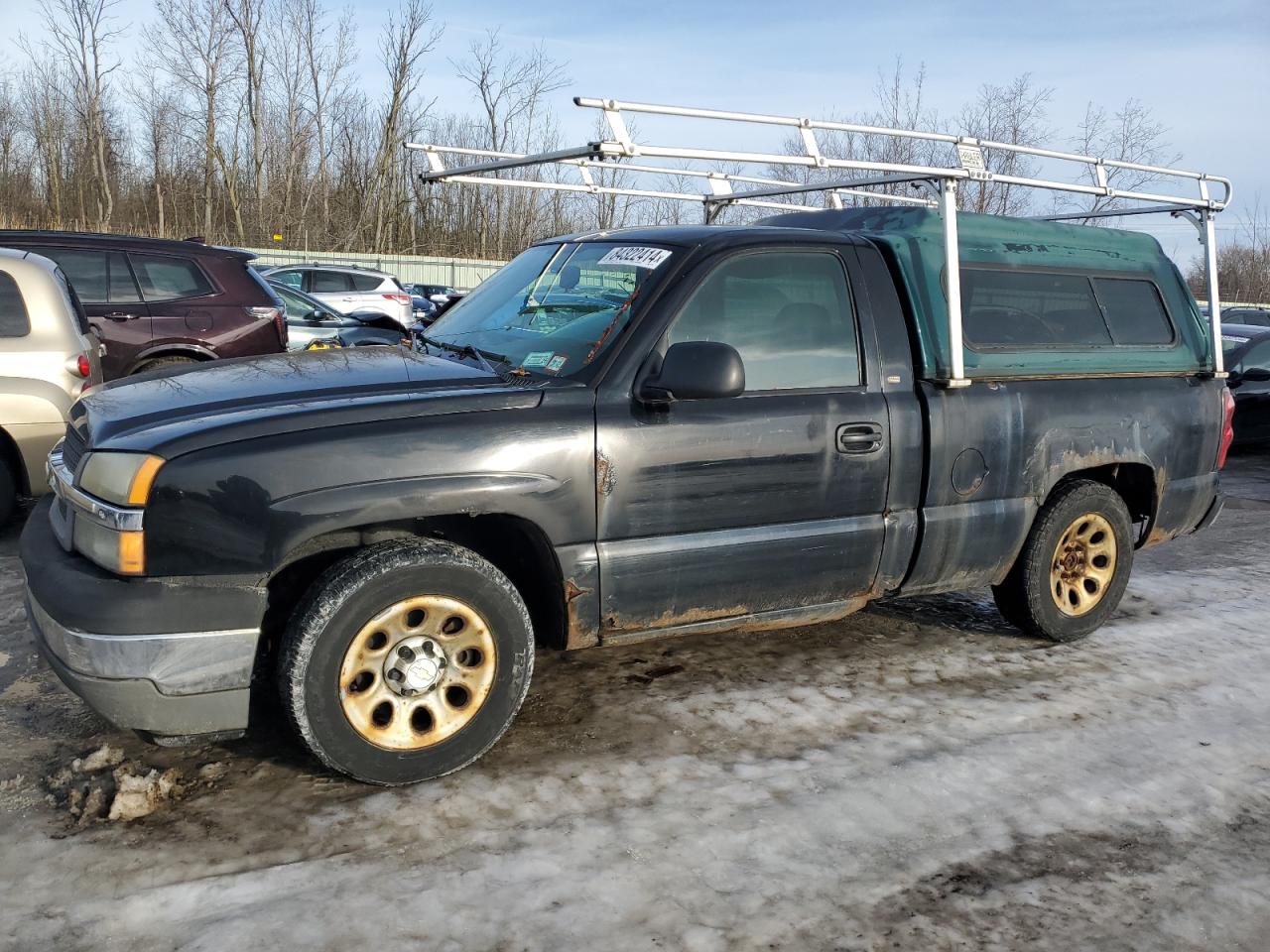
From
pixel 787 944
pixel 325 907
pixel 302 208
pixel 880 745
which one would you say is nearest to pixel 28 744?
pixel 325 907

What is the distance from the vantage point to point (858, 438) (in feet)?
13.5

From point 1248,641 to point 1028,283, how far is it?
80.7 inches

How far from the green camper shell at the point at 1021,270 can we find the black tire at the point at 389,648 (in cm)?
200

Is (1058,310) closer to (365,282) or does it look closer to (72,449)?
(72,449)

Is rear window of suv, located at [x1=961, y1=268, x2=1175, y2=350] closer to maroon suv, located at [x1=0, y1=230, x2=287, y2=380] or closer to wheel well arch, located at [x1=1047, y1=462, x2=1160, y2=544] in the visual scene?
wheel well arch, located at [x1=1047, y1=462, x2=1160, y2=544]

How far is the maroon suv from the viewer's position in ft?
28.4

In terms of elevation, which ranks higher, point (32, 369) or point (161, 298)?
point (161, 298)

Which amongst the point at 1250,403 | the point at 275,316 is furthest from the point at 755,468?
the point at 1250,403

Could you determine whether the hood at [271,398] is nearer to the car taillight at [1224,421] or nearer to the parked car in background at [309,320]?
the car taillight at [1224,421]

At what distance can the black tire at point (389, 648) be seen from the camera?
10.5ft

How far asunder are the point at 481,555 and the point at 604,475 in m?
0.50

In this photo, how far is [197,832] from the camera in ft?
10.2

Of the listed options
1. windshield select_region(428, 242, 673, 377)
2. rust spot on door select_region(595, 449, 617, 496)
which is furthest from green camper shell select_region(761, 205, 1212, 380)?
rust spot on door select_region(595, 449, 617, 496)

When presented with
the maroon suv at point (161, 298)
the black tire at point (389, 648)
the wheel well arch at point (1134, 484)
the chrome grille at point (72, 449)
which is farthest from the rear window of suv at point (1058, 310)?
the maroon suv at point (161, 298)
